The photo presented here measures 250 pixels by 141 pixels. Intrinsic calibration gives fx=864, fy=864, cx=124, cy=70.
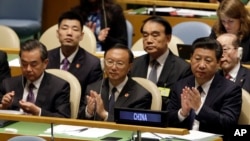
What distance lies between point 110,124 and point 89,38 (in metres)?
2.95

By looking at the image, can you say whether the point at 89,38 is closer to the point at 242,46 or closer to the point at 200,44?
the point at 242,46

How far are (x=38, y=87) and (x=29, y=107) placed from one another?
35 cm

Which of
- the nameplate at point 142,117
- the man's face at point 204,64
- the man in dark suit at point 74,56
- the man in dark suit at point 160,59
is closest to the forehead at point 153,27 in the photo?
the man in dark suit at point 160,59

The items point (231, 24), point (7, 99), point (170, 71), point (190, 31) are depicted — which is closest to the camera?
point (7, 99)

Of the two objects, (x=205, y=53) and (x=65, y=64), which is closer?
Result: (x=205, y=53)

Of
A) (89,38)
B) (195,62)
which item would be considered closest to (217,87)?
(195,62)

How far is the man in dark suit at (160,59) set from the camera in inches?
262

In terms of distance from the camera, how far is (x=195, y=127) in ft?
19.5

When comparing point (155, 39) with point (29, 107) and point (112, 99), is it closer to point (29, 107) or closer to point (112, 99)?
point (112, 99)

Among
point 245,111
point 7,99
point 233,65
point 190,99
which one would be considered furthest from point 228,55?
point 7,99

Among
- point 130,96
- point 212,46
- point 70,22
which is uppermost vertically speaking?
point 70,22

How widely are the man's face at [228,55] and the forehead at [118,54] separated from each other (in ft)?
2.46

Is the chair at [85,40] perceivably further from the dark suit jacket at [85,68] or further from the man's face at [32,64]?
the man's face at [32,64]

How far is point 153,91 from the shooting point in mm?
6199
